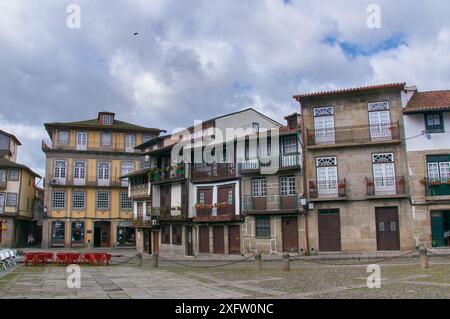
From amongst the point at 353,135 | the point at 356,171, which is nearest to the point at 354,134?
the point at 353,135

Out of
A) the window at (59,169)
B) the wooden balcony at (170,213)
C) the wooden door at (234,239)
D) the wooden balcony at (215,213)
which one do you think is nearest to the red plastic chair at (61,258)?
the wooden balcony at (215,213)

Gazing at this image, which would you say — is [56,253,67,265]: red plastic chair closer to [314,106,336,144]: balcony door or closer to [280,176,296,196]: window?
[280,176,296,196]: window

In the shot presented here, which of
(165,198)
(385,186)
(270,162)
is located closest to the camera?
(385,186)

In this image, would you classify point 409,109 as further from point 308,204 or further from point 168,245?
point 168,245

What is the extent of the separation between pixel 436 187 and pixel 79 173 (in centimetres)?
3915

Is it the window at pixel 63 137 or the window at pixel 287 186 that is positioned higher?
the window at pixel 63 137

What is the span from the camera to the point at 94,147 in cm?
5341

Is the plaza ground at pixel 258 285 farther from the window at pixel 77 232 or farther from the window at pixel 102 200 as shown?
the window at pixel 102 200

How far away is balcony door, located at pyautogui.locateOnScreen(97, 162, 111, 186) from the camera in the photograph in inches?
2094

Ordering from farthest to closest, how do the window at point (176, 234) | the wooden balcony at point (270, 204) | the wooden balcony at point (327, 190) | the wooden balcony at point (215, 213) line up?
1. the window at point (176, 234)
2. the wooden balcony at point (215, 213)
3. the wooden balcony at point (270, 204)
4. the wooden balcony at point (327, 190)

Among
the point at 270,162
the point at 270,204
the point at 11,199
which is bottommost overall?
the point at 270,204

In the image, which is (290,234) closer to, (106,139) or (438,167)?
(438,167)

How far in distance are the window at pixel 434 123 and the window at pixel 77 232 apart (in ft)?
127

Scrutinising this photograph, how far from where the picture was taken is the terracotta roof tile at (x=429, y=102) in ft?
84.2
